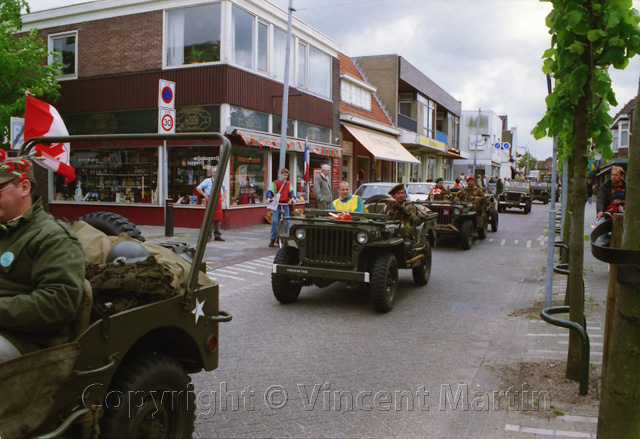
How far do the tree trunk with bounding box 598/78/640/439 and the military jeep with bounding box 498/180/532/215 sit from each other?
2883 centimetres

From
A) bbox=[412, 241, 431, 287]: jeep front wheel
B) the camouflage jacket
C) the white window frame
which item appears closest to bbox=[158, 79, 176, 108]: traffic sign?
bbox=[412, 241, 431, 287]: jeep front wheel

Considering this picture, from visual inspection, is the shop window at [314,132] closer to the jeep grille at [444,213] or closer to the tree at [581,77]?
the jeep grille at [444,213]

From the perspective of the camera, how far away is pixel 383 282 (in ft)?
22.1

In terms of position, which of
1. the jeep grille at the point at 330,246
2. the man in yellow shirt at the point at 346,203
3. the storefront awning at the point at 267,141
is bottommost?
the jeep grille at the point at 330,246

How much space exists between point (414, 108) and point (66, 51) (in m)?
24.6

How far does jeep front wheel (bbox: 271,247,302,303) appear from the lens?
721 cm

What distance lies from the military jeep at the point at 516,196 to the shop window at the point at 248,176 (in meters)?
16.7

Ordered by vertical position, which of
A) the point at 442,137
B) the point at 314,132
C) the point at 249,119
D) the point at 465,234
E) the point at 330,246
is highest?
the point at 442,137

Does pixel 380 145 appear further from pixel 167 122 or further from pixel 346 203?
pixel 346 203

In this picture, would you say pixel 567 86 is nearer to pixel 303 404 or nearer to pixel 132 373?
pixel 303 404

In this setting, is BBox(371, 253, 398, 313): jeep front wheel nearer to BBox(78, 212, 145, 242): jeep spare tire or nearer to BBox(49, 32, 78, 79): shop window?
BBox(78, 212, 145, 242): jeep spare tire

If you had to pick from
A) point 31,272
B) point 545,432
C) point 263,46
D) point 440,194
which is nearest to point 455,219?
point 440,194

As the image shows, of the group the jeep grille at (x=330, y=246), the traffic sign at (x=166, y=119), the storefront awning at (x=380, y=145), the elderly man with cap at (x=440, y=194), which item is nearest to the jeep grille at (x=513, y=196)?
the storefront awning at (x=380, y=145)

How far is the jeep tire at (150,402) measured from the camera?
8.39 feet
